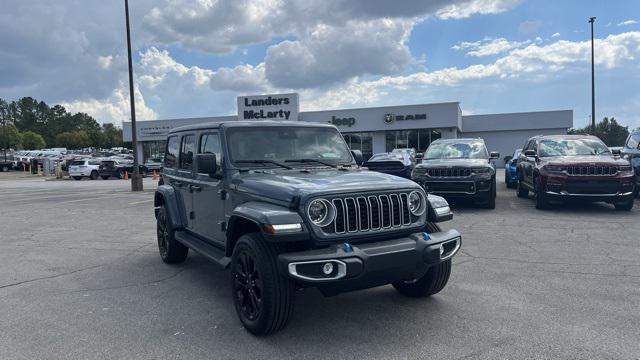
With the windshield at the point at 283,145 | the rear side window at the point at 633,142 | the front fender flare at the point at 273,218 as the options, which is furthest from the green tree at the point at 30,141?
the front fender flare at the point at 273,218

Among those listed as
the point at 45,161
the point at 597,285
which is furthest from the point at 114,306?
the point at 45,161

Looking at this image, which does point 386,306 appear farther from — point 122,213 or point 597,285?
point 122,213

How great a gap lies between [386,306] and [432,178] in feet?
23.2

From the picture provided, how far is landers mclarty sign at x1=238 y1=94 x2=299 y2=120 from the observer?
32.2m

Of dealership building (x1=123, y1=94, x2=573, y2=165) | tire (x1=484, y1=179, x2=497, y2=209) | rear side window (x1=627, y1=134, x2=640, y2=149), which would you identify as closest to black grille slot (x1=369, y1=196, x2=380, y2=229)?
tire (x1=484, y1=179, x2=497, y2=209)

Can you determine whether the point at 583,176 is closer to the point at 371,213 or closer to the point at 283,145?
the point at 283,145

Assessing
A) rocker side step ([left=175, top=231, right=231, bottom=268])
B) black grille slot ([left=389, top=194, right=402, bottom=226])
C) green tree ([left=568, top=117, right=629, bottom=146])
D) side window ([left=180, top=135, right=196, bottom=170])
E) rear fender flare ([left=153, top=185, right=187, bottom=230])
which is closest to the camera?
black grille slot ([left=389, top=194, right=402, bottom=226])

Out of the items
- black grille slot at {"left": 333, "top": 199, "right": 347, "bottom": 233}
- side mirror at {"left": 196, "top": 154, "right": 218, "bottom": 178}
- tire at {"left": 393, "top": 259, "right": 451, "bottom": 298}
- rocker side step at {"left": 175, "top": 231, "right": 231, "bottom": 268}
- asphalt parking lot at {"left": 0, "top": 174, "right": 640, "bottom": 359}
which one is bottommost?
asphalt parking lot at {"left": 0, "top": 174, "right": 640, "bottom": 359}

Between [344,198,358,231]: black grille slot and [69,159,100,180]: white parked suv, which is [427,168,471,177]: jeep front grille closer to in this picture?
[344,198,358,231]: black grille slot

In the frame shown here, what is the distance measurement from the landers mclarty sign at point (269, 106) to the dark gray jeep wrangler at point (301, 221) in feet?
87.5

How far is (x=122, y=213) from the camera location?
Result: 1298cm

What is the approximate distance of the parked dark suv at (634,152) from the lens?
12.5 metres

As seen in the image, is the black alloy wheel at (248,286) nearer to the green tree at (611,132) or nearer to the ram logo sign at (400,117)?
the ram logo sign at (400,117)

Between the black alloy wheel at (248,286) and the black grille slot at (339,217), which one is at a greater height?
the black grille slot at (339,217)
